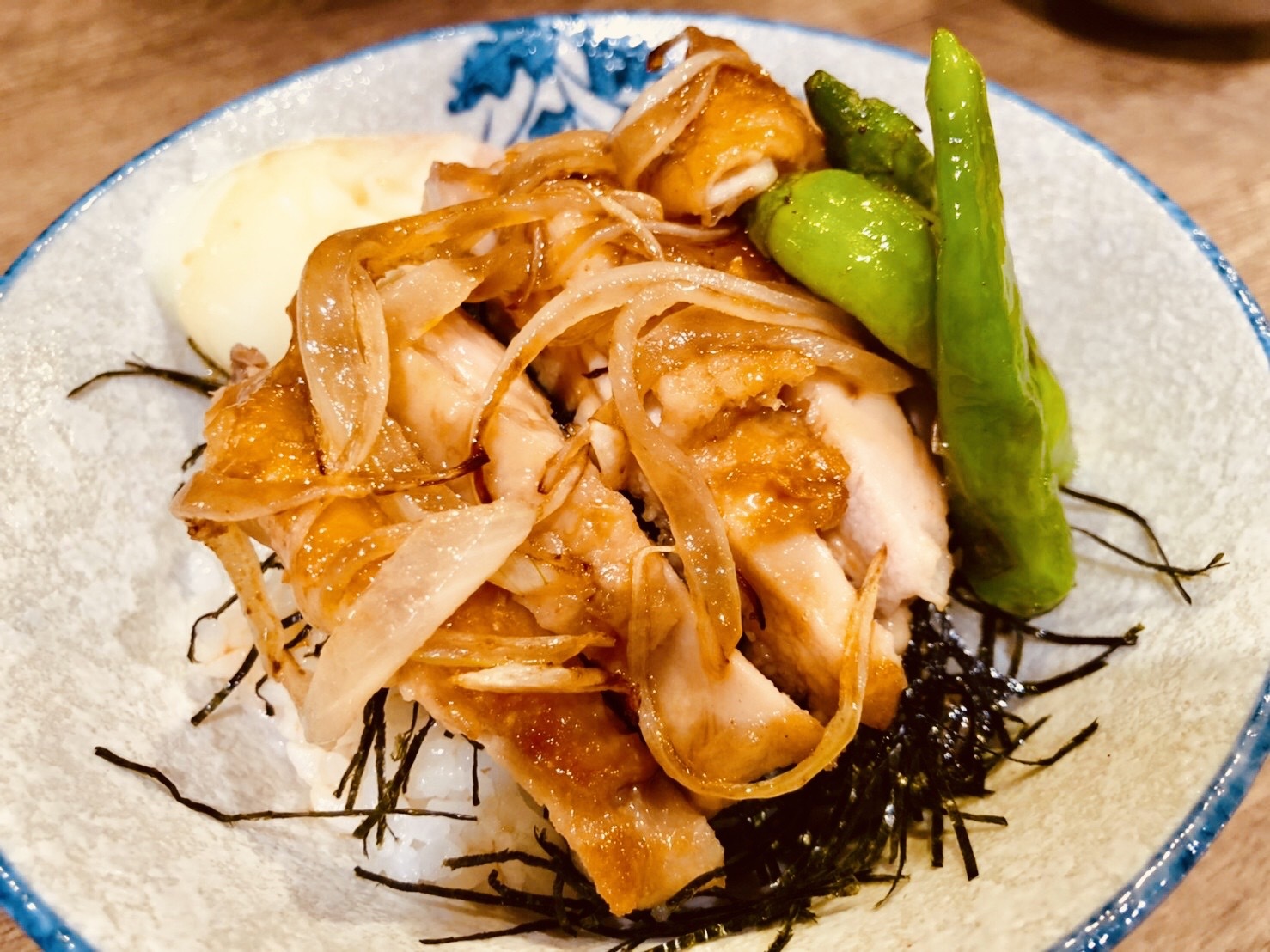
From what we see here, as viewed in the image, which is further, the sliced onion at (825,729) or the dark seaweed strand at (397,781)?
the dark seaweed strand at (397,781)

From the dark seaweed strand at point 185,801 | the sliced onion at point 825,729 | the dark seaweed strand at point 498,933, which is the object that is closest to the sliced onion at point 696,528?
the sliced onion at point 825,729

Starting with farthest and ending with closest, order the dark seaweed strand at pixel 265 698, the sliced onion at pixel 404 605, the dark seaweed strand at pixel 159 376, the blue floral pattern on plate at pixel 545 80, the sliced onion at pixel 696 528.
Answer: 1. the blue floral pattern on plate at pixel 545 80
2. the dark seaweed strand at pixel 159 376
3. the dark seaweed strand at pixel 265 698
4. the sliced onion at pixel 696 528
5. the sliced onion at pixel 404 605

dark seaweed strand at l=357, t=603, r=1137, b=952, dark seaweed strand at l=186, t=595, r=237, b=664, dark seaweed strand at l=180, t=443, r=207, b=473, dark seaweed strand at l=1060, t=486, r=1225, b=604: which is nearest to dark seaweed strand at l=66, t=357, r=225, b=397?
dark seaweed strand at l=180, t=443, r=207, b=473

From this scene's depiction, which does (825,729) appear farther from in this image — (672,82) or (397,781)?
(672,82)

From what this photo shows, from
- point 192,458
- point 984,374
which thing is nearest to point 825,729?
point 984,374

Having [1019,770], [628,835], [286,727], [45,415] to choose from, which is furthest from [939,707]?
[45,415]

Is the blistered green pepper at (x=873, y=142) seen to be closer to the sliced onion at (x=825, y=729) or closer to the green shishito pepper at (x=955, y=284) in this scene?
the green shishito pepper at (x=955, y=284)
